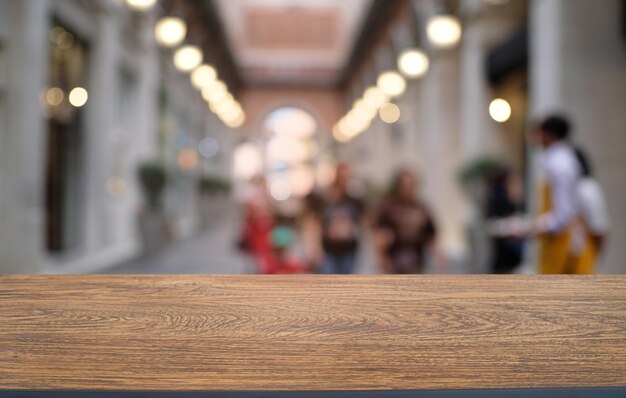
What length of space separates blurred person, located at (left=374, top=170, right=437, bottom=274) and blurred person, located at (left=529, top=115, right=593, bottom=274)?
1777 millimetres

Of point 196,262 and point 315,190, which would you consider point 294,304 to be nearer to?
point 315,190

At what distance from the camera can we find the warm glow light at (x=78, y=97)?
40.7 ft

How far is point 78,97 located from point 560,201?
9.57 metres

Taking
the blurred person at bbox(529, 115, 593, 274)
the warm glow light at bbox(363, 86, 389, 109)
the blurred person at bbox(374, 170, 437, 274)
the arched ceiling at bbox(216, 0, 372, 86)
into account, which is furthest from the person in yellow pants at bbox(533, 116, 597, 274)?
the arched ceiling at bbox(216, 0, 372, 86)

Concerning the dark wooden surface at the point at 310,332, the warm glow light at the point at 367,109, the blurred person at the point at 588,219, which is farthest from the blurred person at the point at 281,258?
the warm glow light at the point at 367,109

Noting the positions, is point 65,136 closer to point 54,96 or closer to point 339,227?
point 54,96

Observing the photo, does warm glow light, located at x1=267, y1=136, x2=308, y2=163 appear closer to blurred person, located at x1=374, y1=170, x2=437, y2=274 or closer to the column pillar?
the column pillar

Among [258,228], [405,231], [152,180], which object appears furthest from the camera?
[152,180]

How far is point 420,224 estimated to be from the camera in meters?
6.45

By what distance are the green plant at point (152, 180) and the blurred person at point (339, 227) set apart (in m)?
8.74

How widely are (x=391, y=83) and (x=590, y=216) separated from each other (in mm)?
11770

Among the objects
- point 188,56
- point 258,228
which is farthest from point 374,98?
point 258,228

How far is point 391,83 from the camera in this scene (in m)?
16.1

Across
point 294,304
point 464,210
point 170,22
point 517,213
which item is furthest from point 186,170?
point 294,304
